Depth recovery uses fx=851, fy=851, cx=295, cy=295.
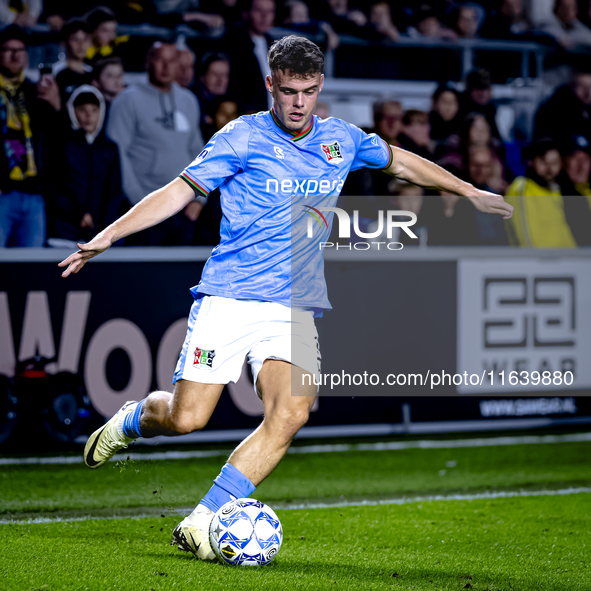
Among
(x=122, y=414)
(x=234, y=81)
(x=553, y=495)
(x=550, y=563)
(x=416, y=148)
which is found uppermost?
(x=234, y=81)

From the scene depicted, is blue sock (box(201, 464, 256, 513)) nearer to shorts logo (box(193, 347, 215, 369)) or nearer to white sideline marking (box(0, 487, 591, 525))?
shorts logo (box(193, 347, 215, 369))

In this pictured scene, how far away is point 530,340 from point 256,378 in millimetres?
3893

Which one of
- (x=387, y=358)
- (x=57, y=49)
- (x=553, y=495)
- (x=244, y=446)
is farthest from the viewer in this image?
(x=57, y=49)

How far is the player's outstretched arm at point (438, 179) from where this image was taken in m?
4.02

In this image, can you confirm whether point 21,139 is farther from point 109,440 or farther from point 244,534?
point 244,534

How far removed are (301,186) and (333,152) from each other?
0.79ft

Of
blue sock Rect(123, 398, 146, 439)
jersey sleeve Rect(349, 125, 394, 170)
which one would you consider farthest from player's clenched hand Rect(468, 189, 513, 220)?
blue sock Rect(123, 398, 146, 439)

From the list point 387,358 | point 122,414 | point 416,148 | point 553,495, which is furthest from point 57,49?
Answer: point 553,495

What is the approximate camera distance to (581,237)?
755 centimetres

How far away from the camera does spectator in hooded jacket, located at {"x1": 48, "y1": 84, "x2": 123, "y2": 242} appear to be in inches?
252

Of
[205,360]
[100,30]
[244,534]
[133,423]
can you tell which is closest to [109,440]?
[133,423]

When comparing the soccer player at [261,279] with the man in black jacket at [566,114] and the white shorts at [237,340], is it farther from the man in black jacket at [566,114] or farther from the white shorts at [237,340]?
the man in black jacket at [566,114]

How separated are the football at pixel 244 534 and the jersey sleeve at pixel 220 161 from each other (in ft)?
4.31

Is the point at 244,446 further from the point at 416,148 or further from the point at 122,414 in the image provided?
the point at 416,148
